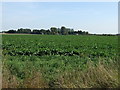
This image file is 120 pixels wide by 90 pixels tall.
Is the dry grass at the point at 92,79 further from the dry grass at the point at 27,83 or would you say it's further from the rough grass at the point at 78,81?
the dry grass at the point at 27,83

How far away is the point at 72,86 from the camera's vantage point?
16.2 ft

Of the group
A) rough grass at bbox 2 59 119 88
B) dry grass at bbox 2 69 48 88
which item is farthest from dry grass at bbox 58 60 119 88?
dry grass at bbox 2 69 48 88

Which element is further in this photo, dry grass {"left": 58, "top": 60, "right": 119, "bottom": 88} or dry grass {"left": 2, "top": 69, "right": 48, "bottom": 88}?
dry grass {"left": 2, "top": 69, "right": 48, "bottom": 88}

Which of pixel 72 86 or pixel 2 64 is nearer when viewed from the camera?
pixel 72 86

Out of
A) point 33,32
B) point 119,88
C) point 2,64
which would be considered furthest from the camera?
point 33,32

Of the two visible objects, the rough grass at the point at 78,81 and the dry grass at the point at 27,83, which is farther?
the dry grass at the point at 27,83

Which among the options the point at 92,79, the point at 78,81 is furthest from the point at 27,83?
the point at 92,79

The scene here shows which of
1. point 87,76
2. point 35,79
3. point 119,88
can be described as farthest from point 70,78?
point 119,88

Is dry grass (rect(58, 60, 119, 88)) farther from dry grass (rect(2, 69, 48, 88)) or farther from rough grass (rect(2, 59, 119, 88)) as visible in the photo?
dry grass (rect(2, 69, 48, 88))

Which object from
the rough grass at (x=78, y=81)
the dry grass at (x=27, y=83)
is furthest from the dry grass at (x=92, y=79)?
the dry grass at (x=27, y=83)

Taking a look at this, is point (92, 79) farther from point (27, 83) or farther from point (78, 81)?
point (27, 83)

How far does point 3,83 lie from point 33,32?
342ft

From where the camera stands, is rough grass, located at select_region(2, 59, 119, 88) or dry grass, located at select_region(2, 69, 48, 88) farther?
dry grass, located at select_region(2, 69, 48, 88)

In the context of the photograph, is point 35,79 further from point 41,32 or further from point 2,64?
point 41,32
